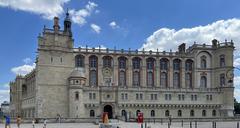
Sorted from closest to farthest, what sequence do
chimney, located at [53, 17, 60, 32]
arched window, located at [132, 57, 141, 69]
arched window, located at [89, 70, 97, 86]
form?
chimney, located at [53, 17, 60, 32] < arched window, located at [89, 70, 97, 86] < arched window, located at [132, 57, 141, 69]

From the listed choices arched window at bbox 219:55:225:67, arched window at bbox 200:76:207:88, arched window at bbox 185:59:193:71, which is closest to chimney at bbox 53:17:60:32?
arched window at bbox 185:59:193:71

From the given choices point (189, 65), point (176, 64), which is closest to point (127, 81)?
point (176, 64)

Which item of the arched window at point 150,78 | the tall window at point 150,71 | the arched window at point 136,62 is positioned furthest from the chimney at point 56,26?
the arched window at point 150,78

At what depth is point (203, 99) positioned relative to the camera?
100000 mm

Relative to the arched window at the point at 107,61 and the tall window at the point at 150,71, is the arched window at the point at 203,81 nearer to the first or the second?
the tall window at the point at 150,71

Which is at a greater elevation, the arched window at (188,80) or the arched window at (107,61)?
the arched window at (107,61)

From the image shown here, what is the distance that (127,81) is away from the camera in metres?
98.5

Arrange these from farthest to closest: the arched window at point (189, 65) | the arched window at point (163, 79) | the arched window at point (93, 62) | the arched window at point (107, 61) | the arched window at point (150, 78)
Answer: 1. the arched window at point (189, 65)
2. the arched window at point (163, 79)
3. the arched window at point (150, 78)
4. the arched window at point (107, 61)
5. the arched window at point (93, 62)

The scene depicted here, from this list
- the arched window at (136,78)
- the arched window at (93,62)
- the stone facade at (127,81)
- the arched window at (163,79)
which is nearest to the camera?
the stone facade at (127,81)

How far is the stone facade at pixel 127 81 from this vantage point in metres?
90.3

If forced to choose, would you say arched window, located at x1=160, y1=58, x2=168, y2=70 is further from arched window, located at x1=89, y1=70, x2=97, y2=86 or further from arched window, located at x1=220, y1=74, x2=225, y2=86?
arched window, located at x1=89, y1=70, x2=97, y2=86

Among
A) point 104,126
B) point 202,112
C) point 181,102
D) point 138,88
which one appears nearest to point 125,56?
point 138,88

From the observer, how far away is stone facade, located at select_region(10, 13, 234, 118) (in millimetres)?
90312

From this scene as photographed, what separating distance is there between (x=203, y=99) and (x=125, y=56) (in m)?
22.9
